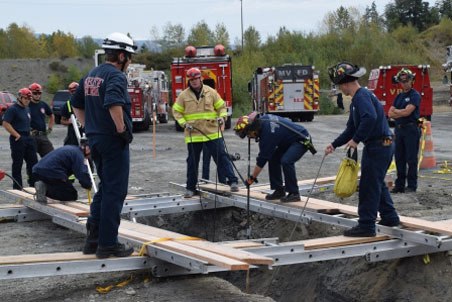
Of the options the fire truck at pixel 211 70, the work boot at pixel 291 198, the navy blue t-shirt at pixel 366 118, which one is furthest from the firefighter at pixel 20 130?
the fire truck at pixel 211 70

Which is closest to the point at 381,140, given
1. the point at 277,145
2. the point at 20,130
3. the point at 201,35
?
the point at 277,145

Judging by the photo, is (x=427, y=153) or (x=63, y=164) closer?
(x=63, y=164)

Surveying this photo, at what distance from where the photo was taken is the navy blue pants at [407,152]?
1032 cm

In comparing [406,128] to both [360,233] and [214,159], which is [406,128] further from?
[360,233]

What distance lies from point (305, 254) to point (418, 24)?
7135 centimetres

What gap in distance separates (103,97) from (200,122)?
4118mm

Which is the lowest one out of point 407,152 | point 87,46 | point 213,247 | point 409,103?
point 213,247

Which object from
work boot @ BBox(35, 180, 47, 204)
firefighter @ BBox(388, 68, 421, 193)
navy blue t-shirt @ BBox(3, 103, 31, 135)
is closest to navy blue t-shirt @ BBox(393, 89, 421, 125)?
firefighter @ BBox(388, 68, 421, 193)

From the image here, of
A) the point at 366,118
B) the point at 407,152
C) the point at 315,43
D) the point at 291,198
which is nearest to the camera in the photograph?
the point at 366,118

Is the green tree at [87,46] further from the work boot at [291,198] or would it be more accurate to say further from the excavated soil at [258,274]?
the work boot at [291,198]

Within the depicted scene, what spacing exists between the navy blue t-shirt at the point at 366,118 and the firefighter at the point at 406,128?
3474 millimetres

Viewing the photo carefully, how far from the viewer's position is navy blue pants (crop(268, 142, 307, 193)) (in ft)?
27.4

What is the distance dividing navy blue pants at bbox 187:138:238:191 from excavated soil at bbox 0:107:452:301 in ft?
1.76

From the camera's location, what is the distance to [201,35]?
232 ft
